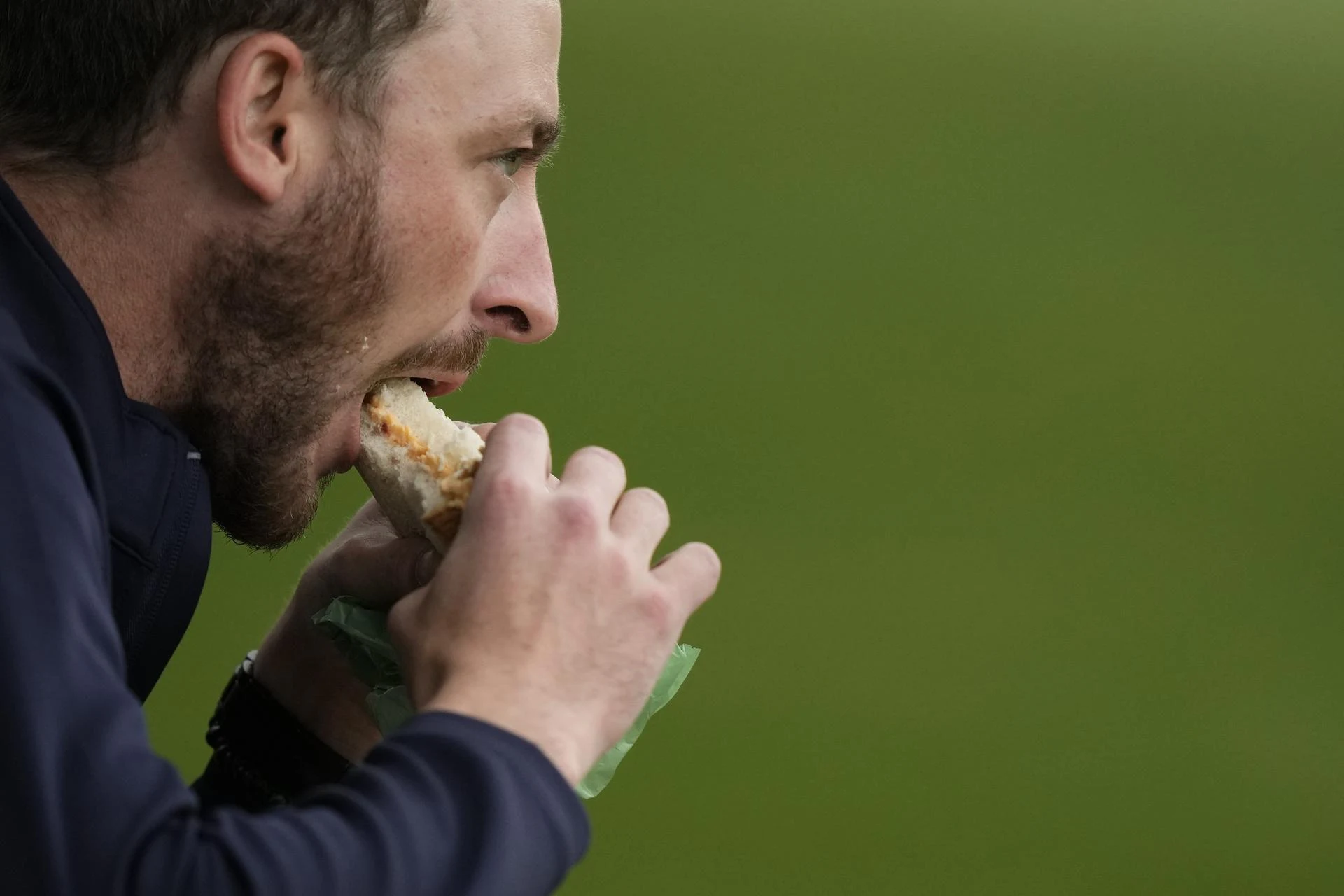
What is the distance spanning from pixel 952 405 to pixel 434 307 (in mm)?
887

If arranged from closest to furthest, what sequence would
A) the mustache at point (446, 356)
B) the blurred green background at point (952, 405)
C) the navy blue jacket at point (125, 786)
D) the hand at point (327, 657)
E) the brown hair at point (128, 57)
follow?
the navy blue jacket at point (125, 786) < the brown hair at point (128, 57) < the mustache at point (446, 356) < the hand at point (327, 657) < the blurred green background at point (952, 405)

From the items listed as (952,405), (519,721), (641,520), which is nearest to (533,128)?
(641,520)

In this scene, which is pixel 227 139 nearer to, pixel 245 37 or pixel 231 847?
pixel 245 37

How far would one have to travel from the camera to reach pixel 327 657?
1.02 m

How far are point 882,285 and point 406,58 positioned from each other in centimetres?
90

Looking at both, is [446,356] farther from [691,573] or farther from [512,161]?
[691,573]

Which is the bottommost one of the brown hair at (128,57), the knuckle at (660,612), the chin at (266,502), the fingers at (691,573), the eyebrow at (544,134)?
the chin at (266,502)

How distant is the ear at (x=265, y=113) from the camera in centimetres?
76

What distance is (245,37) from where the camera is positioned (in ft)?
2.51

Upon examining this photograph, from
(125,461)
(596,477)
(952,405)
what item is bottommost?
(125,461)

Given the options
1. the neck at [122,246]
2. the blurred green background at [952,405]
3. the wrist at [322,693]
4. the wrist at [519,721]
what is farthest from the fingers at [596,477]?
the blurred green background at [952,405]

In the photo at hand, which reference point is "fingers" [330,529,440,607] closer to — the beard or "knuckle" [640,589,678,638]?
the beard

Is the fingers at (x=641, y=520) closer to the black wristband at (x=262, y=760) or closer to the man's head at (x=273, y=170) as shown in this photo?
the man's head at (x=273, y=170)

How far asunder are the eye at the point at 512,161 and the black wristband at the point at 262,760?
1.25 ft
